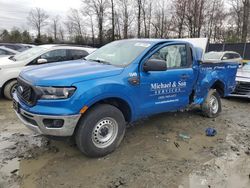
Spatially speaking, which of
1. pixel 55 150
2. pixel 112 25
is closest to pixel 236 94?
pixel 55 150

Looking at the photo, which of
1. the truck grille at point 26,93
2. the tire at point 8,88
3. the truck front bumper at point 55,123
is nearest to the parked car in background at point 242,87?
the truck front bumper at point 55,123

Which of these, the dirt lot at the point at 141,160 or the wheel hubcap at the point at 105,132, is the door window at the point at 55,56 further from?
the wheel hubcap at the point at 105,132

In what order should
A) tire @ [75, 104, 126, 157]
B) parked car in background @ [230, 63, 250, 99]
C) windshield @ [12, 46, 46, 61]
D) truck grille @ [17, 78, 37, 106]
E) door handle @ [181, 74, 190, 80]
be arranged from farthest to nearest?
parked car in background @ [230, 63, 250, 99] < windshield @ [12, 46, 46, 61] < door handle @ [181, 74, 190, 80] < tire @ [75, 104, 126, 157] < truck grille @ [17, 78, 37, 106]

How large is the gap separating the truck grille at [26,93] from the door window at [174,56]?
7.16 ft

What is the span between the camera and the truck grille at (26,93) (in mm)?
3291

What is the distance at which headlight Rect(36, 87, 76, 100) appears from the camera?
3.17m

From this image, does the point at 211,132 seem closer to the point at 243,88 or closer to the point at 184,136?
the point at 184,136

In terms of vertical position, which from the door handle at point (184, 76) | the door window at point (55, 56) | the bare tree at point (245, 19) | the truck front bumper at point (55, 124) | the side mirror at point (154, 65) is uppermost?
the bare tree at point (245, 19)

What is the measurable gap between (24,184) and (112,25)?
39119 mm

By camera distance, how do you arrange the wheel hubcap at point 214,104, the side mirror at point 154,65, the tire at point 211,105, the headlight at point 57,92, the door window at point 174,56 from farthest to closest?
the wheel hubcap at point 214,104
the tire at point 211,105
the door window at point 174,56
the side mirror at point 154,65
the headlight at point 57,92

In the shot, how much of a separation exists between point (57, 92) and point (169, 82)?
207 cm

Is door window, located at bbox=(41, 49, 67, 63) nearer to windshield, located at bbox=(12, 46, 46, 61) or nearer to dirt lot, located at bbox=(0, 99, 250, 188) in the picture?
windshield, located at bbox=(12, 46, 46, 61)

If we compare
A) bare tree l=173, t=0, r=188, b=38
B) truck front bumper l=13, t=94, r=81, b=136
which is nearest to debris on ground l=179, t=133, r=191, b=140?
truck front bumper l=13, t=94, r=81, b=136

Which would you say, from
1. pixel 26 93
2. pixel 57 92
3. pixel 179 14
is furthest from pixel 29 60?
pixel 179 14
